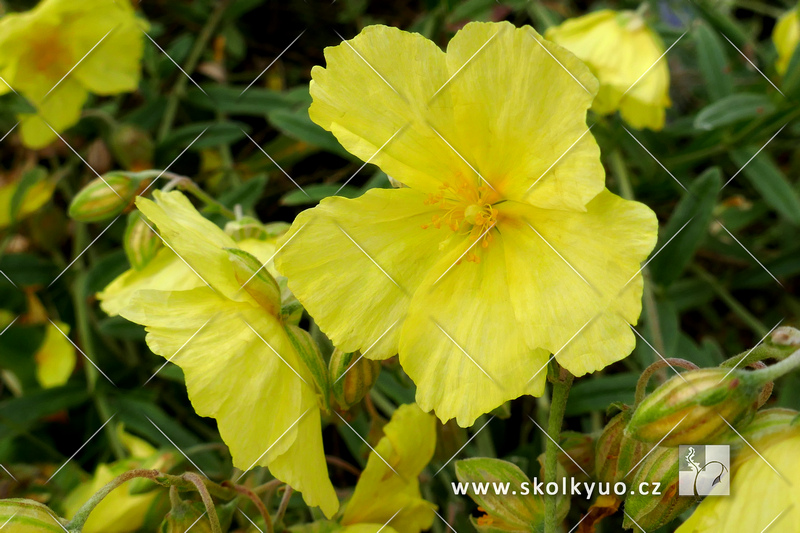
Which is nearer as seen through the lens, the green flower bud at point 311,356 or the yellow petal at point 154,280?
the green flower bud at point 311,356

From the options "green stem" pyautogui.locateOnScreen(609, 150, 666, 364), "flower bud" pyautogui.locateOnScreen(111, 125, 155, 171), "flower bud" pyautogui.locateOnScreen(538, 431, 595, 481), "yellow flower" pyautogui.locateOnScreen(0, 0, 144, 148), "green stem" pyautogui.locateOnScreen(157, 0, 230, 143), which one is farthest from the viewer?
"green stem" pyautogui.locateOnScreen(157, 0, 230, 143)

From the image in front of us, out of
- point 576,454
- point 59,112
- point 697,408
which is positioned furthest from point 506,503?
point 59,112

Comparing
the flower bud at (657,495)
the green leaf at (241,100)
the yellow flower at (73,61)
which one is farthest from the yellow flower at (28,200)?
the flower bud at (657,495)

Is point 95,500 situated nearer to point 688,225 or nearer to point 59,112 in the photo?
point 59,112

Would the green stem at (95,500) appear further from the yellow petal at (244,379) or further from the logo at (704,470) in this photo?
the logo at (704,470)

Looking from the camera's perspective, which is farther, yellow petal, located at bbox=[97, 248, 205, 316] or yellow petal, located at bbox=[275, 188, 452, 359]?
yellow petal, located at bbox=[97, 248, 205, 316]

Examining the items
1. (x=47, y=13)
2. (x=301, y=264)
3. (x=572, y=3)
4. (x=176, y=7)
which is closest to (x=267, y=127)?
(x=176, y=7)

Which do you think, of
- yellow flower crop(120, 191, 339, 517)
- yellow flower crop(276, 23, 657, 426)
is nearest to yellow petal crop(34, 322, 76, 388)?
yellow flower crop(120, 191, 339, 517)

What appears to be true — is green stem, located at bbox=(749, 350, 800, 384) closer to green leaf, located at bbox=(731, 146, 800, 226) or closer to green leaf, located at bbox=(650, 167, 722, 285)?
green leaf, located at bbox=(650, 167, 722, 285)
